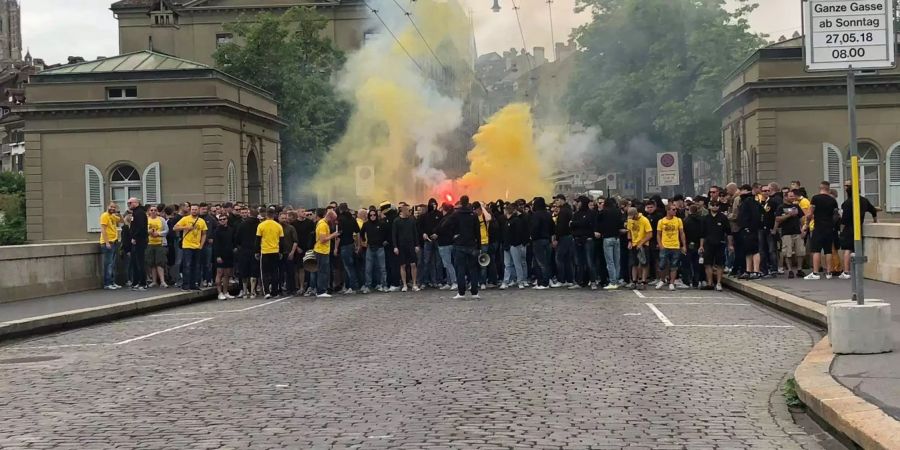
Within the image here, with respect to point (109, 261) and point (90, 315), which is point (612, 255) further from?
point (109, 261)

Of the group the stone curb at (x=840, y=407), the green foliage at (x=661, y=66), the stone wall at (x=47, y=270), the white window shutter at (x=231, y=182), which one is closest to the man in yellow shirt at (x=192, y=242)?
the stone wall at (x=47, y=270)

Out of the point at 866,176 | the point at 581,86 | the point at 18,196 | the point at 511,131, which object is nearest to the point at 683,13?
the point at 581,86

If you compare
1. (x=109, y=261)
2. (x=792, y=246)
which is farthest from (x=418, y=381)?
(x=109, y=261)

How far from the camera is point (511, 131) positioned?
64.6m

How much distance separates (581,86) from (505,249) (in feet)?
130

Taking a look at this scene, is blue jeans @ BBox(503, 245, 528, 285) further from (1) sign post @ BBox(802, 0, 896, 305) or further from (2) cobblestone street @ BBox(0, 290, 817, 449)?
(1) sign post @ BBox(802, 0, 896, 305)

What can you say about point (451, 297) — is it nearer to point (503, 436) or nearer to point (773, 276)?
point (773, 276)

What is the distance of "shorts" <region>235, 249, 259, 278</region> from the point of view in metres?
21.9

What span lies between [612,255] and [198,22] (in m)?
58.8

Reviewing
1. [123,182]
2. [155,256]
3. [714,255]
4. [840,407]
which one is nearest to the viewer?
[840,407]

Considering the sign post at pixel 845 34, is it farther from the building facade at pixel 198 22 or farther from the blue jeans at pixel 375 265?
the building facade at pixel 198 22

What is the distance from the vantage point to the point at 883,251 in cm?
1952

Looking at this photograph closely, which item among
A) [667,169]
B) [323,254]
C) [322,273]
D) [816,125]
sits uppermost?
[816,125]

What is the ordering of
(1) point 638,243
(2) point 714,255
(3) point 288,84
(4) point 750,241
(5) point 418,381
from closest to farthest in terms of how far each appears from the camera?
1. (5) point 418,381
2. (2) point 714,255
3. (4) point 750,241
4. (1) point 638,243
5. (3) point 288,84
